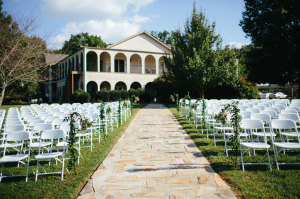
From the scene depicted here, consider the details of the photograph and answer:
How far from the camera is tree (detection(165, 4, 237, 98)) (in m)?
19.7

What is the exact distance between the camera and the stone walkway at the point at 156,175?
11.4 feet

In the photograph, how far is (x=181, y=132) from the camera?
8.75 meters

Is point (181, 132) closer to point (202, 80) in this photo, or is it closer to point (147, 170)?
point (147, 170)

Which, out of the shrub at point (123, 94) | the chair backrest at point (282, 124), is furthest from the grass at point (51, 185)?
the shrub at point (123, 94)

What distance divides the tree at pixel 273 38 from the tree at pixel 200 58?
5.12 meters

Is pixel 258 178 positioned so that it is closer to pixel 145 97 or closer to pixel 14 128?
pixel 14 128

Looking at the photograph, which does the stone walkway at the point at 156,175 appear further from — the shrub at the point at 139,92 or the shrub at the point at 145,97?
the shrub at the point at 145,97

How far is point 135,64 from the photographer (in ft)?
104

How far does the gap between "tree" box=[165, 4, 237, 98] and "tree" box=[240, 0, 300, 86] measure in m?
5.12

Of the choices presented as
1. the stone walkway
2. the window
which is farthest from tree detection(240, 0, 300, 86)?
the stone walkway

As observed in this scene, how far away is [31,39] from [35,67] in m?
1.54

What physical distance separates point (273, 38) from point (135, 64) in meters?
17.7

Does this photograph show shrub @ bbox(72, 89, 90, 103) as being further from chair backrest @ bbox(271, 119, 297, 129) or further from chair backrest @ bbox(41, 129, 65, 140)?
chair backrest @ bbox(271, 119, 297, 129)

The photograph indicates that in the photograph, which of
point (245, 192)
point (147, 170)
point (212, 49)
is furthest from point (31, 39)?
point (212, 49)
